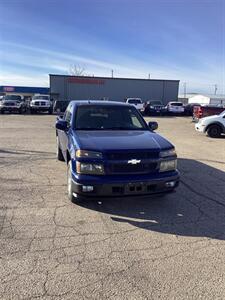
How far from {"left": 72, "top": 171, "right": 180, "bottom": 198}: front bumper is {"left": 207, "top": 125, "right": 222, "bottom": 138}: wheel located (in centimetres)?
1121

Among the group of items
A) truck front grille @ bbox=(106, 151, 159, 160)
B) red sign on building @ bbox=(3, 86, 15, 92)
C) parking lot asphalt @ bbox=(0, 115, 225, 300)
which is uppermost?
red sign on building @ bbox=(3, 86, 15, 92)

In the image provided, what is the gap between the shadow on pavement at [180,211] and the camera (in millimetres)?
4301

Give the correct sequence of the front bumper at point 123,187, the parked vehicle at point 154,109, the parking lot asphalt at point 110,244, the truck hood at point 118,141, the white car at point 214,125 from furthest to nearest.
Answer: the parked vehicle at point 154,109 < the white car at point 214,125 < the truck hood at point 118,141 < the front bumper at point 123,187 < the parking lot asphalt at point 110,244

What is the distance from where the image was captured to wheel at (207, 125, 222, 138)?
49.2 ft

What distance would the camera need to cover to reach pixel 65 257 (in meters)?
3.48

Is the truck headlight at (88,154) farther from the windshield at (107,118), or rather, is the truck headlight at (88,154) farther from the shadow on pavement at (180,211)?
the windshield at (107,118)

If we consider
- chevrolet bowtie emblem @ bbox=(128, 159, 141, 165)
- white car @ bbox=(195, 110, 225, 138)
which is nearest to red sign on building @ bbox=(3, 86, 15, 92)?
white car @ bbox=(195, 110, 225, 138)

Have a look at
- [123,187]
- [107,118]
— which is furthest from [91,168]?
[107,118]

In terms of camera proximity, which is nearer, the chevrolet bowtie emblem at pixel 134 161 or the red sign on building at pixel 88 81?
the chevrolet bowtie emblem at pixel 134 161

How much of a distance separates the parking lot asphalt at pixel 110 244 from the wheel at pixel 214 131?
9.17 m

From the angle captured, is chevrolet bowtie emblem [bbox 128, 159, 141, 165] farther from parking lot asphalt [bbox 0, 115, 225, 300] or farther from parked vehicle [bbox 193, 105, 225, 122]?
parked vehicle [bbox 193, 105, 225, 122]

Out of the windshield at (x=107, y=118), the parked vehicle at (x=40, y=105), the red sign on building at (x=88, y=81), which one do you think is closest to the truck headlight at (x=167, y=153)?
the windshield at (x=107, y=118)

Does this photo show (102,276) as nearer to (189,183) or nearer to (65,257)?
(65,257)

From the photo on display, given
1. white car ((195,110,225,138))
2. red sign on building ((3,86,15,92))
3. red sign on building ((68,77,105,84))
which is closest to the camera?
white car ((195,110,225,138))
